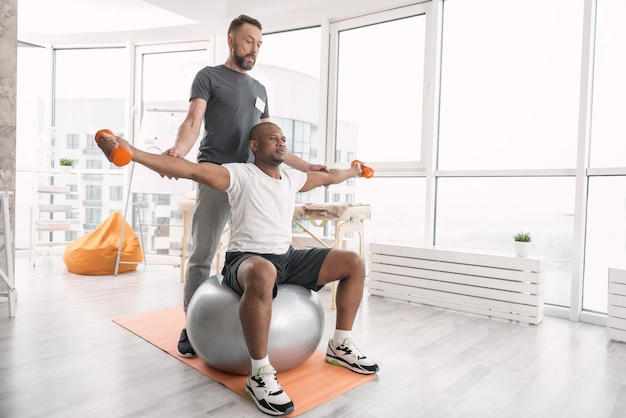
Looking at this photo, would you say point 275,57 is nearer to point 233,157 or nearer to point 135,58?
point 135,58

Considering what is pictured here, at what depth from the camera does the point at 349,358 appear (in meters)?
2.01

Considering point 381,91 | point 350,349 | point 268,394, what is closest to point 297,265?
point 350,349

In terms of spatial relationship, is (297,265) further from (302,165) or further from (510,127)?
(510,127)

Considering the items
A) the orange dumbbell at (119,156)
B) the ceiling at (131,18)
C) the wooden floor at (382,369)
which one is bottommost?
the wooden floor at (382,369)

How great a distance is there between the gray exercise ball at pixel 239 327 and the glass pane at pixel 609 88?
2196mm

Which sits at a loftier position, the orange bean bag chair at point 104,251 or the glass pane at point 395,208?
the glass pane at point 395,208

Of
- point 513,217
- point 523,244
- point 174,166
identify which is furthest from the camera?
point 513,217

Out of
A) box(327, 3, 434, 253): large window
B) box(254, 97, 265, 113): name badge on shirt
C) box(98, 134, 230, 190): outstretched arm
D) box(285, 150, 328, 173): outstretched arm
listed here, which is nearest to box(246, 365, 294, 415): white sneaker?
box(98, 134, 230, 190): outstretched arm

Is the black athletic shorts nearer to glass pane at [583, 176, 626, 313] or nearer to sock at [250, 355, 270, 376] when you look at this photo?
sock at [250, 355, 270, 376]

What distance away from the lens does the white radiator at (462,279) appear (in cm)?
289

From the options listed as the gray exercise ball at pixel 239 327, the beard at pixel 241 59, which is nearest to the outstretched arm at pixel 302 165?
the beard at pixel 241 59

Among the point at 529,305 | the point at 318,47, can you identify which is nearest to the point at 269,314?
the point at 529,305

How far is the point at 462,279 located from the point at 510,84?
140 cm

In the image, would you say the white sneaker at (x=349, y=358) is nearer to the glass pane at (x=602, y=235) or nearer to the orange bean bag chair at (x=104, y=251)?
the glass pane at (x=602, y=235)
